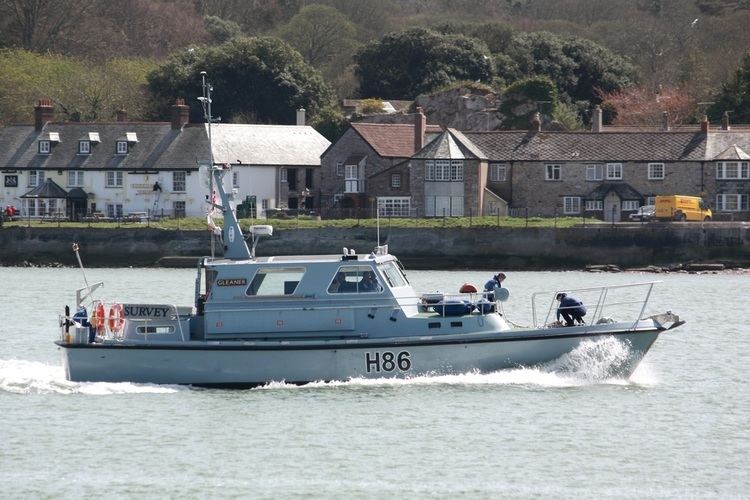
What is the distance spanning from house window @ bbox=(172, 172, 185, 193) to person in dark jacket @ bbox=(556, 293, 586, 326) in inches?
1707

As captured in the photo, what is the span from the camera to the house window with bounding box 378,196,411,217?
67.7 m

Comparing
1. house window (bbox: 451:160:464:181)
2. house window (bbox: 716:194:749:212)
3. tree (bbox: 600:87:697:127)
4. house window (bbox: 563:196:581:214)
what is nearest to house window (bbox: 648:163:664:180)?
house window (bbox: 716:194:749:212)

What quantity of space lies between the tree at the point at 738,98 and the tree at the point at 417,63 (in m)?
15.4

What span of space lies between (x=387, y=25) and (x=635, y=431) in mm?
87781

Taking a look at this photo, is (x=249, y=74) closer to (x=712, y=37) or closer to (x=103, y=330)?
(x=712, y=37)

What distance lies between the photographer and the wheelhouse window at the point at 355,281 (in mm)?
25797

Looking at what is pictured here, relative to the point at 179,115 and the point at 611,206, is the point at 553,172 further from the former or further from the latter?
the point at 179,115

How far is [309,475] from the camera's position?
20.7 meters

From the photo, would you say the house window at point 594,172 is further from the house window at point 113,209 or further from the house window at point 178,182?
the house window at point 113,209

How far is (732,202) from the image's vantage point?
65.3 meters

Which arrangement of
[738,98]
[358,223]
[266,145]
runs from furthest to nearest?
[738,98]
[266,145]
[358,223]

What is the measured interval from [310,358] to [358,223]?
34.1 m

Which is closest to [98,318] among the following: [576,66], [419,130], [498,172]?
[498,172]

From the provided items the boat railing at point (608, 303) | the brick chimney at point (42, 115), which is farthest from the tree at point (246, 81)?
the boat railing at point (608, 303)
